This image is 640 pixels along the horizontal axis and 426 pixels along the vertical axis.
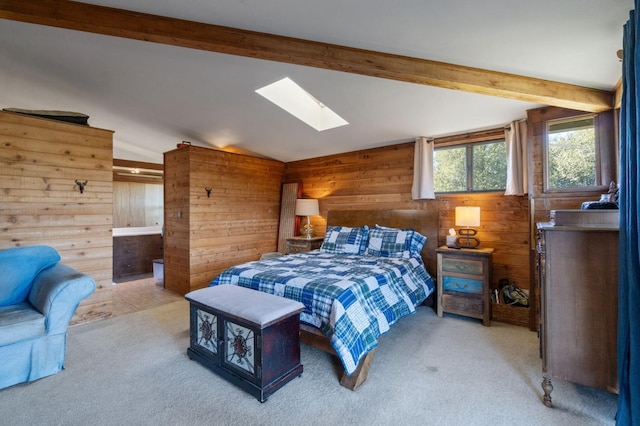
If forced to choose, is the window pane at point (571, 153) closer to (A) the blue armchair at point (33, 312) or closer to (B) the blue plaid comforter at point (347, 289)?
(B) the blue plaid comforter at point (347, 289)

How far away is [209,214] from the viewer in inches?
180

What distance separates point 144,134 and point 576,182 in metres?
6.10

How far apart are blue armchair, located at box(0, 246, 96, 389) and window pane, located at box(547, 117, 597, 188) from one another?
4.42 m

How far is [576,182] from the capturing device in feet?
9.11

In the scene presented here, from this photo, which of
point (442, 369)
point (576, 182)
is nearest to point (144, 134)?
point (442, 369)

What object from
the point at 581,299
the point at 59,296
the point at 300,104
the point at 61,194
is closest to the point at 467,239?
the point at 581,299

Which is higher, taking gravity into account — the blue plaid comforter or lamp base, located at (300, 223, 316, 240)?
lamp base, located at (300, 223, 316, 240)

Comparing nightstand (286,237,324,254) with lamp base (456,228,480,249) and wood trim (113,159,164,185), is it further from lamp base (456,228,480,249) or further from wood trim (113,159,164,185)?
wood trim (113,159,164,185)

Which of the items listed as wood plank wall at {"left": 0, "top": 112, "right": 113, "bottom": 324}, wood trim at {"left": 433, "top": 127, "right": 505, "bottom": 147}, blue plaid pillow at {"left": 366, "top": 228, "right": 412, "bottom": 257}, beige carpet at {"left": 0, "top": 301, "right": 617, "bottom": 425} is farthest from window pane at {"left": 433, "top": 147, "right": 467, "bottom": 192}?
wood plank wall at {"left": 0, "top": 112, "right": 113, "bottom": 324}

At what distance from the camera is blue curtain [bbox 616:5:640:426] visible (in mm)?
1447

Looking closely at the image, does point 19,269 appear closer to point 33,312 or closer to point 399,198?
point 33,312

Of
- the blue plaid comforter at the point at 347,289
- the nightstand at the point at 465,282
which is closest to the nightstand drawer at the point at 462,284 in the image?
the nightstand at the point at 465,282

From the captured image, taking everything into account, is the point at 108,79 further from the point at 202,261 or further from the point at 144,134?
the point at 202,261

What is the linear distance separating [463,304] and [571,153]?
6.21 feet
